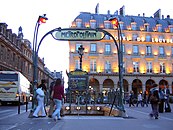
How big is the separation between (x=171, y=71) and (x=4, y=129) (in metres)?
59.4

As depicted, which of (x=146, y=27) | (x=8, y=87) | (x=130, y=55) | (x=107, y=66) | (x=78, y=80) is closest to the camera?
(x=78, y=80)

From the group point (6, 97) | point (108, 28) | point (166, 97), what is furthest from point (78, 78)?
point (108, 28)

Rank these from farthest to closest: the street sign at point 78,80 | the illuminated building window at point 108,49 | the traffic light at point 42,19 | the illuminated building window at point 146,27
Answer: the illuminated building window at point 146,27
the illuminated building window at point 108,49
the street sign at point 78,80
the traffic light at point 42,19

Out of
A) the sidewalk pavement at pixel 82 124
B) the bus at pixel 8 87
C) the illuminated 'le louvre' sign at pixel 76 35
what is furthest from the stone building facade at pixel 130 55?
the sidewalk pavement at pixel 82 124

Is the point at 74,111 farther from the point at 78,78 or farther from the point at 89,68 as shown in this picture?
the point at 89,68

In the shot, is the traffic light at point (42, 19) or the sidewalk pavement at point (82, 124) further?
the traffic light at point (42, 19)

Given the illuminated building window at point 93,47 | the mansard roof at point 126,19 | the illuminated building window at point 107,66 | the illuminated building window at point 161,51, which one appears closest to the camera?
the illuminated building window at point 107,66

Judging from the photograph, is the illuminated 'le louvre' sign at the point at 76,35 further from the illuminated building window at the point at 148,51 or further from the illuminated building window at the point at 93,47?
the illuminated building window at the point at 148,51

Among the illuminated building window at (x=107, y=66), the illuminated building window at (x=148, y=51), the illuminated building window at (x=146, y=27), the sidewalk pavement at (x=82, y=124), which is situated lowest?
the sidewalk pavement at (x=82, y=124)

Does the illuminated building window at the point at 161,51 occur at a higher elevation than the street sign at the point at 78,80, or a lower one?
higher

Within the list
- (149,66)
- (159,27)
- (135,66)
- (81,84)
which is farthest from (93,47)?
(81,84)

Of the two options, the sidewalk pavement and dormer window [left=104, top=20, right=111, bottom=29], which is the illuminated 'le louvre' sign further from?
dormer window [left=104, top=20, right=111, bottom=29]

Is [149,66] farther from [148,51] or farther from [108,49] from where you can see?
[108,49]

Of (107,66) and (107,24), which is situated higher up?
(107,24)
